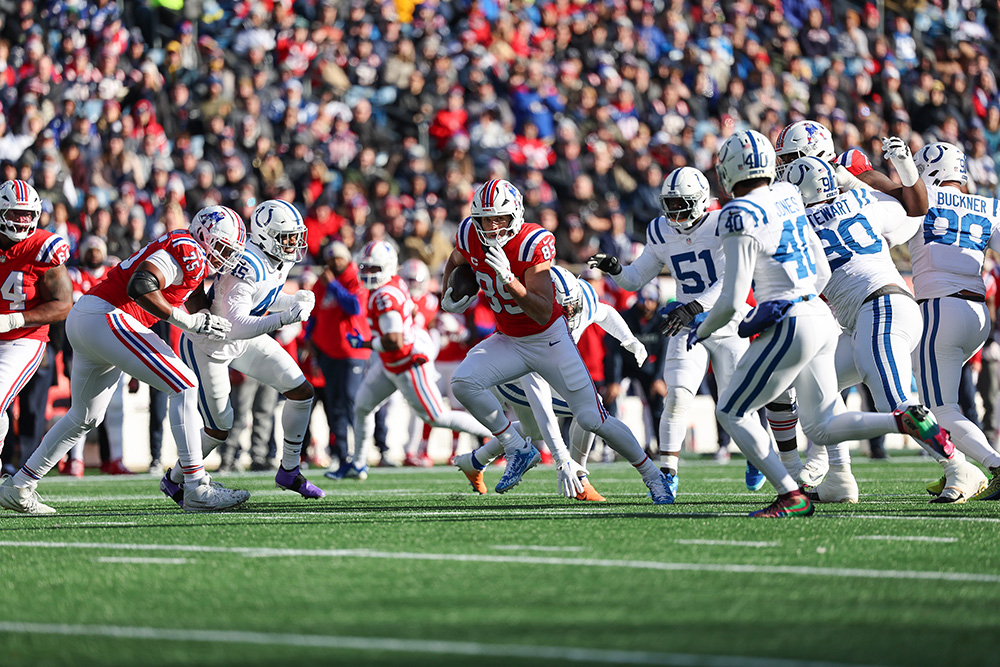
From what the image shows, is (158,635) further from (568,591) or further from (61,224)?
(61,224)

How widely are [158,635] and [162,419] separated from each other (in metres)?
8.40

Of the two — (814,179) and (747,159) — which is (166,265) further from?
(814,179)

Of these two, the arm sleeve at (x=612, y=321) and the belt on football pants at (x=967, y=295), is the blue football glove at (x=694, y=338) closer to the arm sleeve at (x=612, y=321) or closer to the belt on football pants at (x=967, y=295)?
the arm sleeve at (x=612, y=321)

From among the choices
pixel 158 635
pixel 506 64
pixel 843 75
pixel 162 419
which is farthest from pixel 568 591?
pixel 843 75

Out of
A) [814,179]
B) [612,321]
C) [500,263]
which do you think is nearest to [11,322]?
[500,263]

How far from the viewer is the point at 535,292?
7.04 metres

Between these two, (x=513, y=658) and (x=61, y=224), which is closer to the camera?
(x=513, y=658)

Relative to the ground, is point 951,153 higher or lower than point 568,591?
higher

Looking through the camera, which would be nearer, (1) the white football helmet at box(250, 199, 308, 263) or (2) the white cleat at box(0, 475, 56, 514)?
(2) the white cleat at box(0, 475, 56, 514)

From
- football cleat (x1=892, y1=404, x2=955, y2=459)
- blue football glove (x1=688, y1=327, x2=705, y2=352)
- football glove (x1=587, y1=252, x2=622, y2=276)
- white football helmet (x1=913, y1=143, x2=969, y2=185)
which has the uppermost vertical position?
white football helmet (x1=913, y1=143, x2=969, y2=185)

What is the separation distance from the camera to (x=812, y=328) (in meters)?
5.86

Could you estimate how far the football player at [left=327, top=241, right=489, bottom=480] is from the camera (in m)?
9.41

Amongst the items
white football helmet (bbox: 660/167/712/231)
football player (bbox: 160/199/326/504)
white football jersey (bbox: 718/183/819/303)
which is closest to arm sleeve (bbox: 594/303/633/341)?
white football helmet (bbox: 660/167/712/231)

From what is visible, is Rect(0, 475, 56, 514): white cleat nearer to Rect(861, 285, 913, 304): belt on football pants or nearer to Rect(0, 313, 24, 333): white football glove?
Rect(0, 313, 24, 333): white football glove
